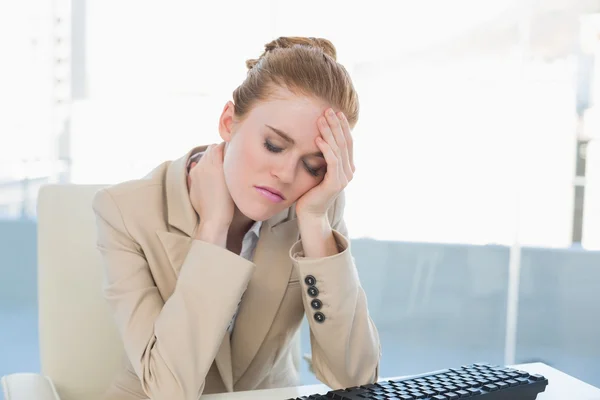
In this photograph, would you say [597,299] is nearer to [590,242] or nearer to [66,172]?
[590,242]

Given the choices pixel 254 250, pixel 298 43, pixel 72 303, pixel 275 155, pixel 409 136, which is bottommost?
pixel 72 303

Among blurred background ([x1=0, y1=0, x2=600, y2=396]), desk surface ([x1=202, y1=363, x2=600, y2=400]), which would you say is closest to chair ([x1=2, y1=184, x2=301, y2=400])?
desk surface ([x1=202, y1=363, x2=600, y2=400])

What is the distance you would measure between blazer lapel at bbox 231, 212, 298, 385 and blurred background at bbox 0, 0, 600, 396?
8.36ft

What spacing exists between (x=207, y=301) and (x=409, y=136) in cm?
309

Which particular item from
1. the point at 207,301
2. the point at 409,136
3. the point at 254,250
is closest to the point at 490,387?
the point at 207,301

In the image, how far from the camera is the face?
4.43 feet

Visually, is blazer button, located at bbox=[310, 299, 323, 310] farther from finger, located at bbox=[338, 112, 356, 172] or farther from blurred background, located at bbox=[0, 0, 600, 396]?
blurred background, located at bbox=[0, 0, 600, 396]

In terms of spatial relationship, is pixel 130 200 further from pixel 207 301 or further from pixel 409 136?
pixel 409 136

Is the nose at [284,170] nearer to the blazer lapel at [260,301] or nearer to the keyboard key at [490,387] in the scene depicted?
the blazer lapel at [260,301]

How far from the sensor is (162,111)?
3.95m

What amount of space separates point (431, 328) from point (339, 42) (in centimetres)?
179

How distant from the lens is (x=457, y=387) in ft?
3.57

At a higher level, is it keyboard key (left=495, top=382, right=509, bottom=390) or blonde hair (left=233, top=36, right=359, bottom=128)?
blonde hair (left=233, top=36, right=359, bottom=128)

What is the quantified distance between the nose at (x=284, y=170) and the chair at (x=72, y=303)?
0.46m
